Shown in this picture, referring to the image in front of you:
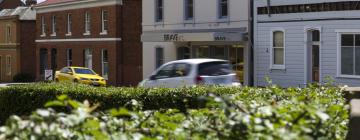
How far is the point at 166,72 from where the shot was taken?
22.6 m

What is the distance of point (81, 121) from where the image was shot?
384 cm

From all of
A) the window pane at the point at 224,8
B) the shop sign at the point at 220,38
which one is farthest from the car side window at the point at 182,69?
the window pane at the point at 224,8

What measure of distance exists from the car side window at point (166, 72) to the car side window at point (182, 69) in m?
0.19

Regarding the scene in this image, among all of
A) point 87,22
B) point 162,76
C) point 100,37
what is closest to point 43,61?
point 87,22

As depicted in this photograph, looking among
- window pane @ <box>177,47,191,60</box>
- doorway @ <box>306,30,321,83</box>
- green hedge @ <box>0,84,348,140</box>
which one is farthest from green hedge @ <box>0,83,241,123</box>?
window pane @ <box>177,47,191,60</box>

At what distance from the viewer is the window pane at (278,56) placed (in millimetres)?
31731

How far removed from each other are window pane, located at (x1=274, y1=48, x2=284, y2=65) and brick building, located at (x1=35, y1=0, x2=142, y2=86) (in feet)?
44.6

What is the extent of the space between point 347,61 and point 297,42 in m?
2.93

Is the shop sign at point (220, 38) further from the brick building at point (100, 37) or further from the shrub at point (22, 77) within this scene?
the shrub at point (22, 77)

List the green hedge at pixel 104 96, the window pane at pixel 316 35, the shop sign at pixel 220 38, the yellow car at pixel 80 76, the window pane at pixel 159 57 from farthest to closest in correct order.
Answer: the window pane at pixel 159 57 → the yellow car at pixel 80 76 → the shop sign at pixel 220 38 → the window pane at pixel 316 35 → the green hedge at pixel 104 96

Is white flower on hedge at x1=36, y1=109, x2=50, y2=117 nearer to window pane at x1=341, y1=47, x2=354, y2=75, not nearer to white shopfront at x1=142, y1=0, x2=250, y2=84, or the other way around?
window pane at x1=341, y1=47, x2=354, y2=75

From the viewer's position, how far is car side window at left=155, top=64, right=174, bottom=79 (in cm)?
2244

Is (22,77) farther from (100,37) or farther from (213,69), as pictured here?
(213,69)

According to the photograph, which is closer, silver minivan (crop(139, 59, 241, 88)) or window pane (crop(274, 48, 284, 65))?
silver minivan (crop(139, 59, 241, 88))
